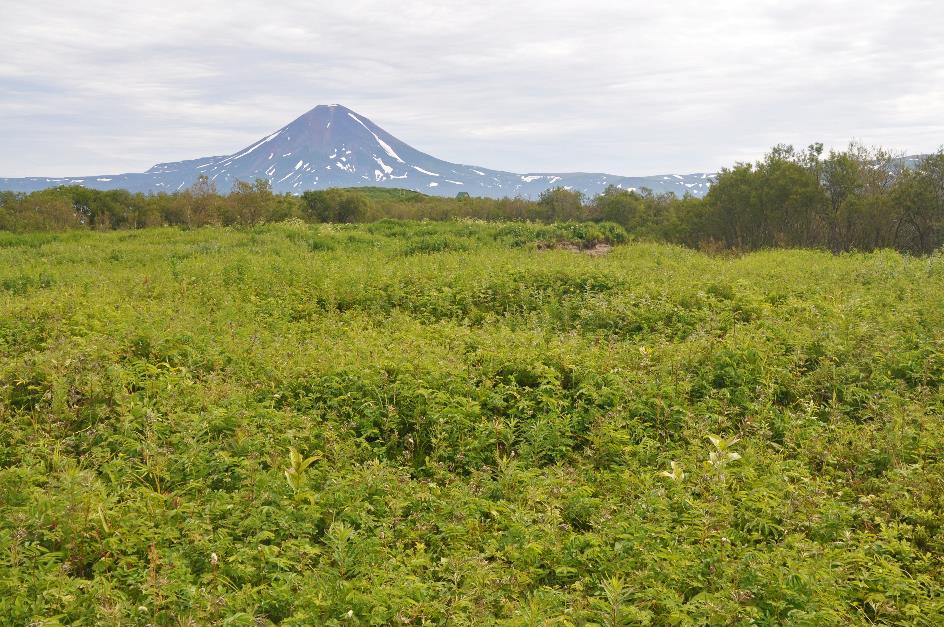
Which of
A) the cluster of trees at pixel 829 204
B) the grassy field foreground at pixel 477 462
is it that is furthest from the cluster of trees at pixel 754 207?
the grassy field foreground at pixel 477 462

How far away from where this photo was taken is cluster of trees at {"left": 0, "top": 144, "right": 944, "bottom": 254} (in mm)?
29656

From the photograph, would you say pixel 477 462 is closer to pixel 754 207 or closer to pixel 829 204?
pixel 829 204

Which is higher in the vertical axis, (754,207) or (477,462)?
(754,207)

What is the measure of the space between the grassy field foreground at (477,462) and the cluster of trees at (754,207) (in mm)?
19049

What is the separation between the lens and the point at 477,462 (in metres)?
5.63

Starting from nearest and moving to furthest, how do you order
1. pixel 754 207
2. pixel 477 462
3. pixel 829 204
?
pixel 477 462, pixel 829 204, pixel 754 207

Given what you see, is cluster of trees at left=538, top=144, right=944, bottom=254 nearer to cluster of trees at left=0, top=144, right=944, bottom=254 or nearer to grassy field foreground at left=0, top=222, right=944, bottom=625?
cluster of trees at left=0, top=144, right=944, bottom=254

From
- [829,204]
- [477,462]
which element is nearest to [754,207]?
[829,204]

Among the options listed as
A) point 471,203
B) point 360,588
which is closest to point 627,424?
point 360,588

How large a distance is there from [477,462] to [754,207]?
36.1m

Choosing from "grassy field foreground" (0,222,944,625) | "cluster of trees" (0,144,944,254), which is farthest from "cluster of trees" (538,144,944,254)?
"grassy field foreground" (0,222,944,625)

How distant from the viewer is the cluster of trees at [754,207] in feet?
97.3

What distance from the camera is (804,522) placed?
14.0ft

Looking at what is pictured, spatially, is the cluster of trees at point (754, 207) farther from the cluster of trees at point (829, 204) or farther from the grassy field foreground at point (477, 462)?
the grassy field foreground at point (477, 462)
